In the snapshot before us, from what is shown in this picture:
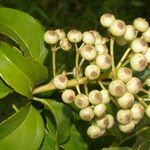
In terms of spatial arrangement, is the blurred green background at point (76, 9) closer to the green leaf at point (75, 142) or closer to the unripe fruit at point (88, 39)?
the green leaf at point (75, 142)

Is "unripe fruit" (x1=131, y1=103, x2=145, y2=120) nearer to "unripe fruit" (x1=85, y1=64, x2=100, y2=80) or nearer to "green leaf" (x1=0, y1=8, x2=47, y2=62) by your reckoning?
"unripe fruit" (x1=85, y1=64, x2=100, y2=80)

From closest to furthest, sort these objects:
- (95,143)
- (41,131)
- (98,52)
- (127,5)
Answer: (98,52)
(41,131)
(95,143)
(127,5)

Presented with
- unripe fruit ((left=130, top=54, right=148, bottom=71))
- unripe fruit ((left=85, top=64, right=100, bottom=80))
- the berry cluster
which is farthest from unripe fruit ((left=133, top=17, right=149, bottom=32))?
unripe fruit ((left=85, top=64, right=100, bottom=80))

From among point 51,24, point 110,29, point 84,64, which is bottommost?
point 51,24

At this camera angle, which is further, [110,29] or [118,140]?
[118,140]

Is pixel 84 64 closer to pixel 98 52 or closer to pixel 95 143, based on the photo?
pixel 98 52

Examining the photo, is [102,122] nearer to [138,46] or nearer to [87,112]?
[87,112]

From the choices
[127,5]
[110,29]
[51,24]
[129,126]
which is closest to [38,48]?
[110,29]
